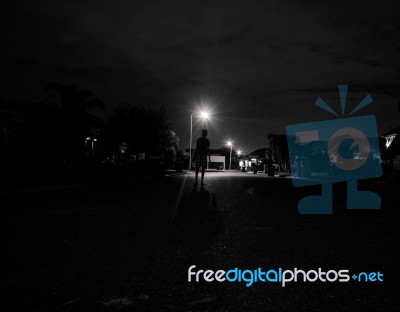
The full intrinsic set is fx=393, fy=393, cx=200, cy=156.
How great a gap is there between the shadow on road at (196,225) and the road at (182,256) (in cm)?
2

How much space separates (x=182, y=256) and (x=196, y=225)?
2012 millimetres

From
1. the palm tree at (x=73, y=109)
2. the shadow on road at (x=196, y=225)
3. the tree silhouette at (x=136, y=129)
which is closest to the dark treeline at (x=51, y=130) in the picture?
the palm tree at (x=73, y=109)

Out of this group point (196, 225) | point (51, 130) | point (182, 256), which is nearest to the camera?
point (182, 256)

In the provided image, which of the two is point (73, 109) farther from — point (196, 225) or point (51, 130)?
point (196, 225)

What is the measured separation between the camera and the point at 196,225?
6.23m

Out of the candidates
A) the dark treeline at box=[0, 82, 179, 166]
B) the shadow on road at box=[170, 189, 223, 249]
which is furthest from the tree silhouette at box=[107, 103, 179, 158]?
the shadow on road at box=[170, 189, 223, 249]

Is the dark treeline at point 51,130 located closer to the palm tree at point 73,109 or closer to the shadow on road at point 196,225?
the palm tree at point 73,109

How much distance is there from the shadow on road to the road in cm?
2

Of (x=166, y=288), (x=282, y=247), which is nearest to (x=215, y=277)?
(x=166, y=288)

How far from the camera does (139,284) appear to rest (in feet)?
10.7

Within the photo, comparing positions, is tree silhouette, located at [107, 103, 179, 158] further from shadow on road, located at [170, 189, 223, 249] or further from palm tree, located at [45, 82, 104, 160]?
shadow on road, located at [170, 189, 223, 249]

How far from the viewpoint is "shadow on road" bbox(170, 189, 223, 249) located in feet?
16.7

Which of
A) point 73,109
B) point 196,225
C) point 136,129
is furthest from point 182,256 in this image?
point 136,129

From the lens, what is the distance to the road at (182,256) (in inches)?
114
